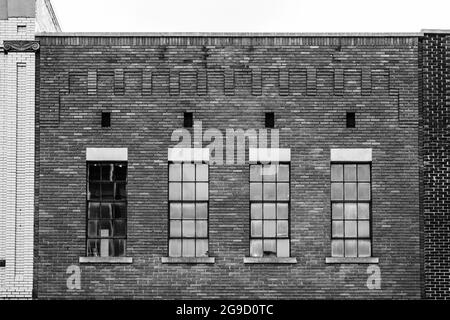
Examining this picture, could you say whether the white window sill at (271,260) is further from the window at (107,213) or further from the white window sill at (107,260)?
the window at (107,213)

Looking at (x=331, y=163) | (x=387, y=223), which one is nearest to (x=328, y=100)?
(x=331, y=163)

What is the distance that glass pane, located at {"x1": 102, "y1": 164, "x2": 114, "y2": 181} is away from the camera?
24641 millimetres

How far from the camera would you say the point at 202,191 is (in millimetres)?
24531

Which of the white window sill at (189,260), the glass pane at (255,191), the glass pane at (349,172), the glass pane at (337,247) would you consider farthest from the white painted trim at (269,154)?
the white window sill at (189,260)

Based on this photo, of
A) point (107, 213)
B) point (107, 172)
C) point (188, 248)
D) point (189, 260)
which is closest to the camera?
point (189, 260)

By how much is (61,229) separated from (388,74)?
26.8ft

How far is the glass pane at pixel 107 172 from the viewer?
970 inches

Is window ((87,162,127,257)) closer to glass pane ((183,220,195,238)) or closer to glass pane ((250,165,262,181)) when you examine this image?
glass pane ((183,220,195,238))

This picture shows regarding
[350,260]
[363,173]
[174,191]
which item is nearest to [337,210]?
[363,173]

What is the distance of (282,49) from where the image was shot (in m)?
24.9

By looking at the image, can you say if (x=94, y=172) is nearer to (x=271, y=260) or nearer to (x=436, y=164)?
(x=271, y=260)

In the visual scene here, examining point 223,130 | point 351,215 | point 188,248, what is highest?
point 223,130

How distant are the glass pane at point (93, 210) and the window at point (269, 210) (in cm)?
346

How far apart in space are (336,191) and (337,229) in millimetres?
853
